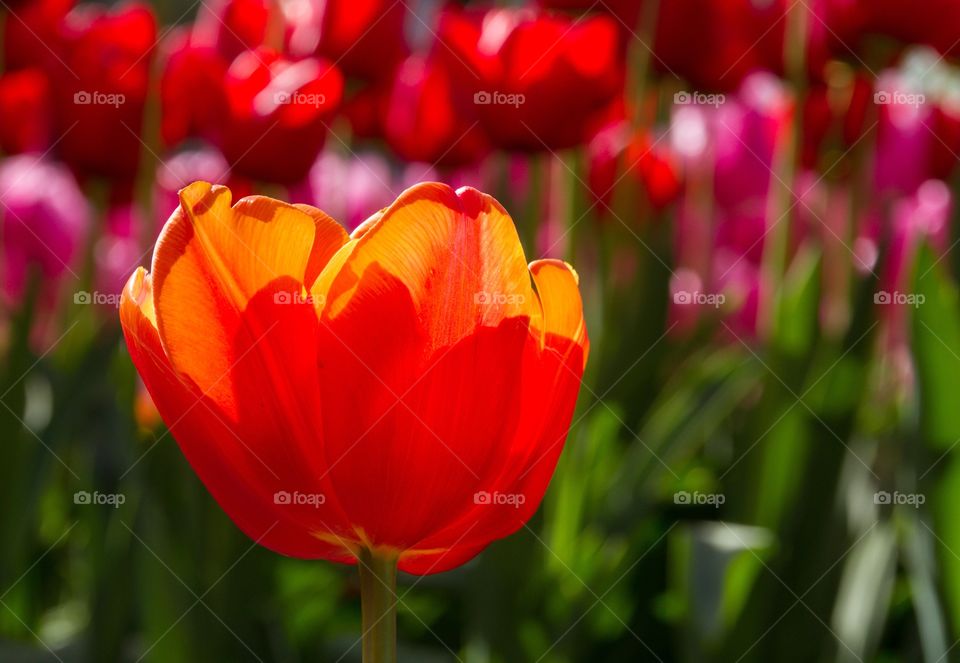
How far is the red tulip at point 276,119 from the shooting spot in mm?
849

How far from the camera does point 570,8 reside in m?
1.20

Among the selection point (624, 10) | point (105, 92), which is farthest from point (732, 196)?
point (105, 92)

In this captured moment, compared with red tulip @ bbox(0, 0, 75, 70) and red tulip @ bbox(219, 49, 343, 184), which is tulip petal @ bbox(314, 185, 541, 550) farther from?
red tulip @ bbox(0, 0, 75, 70)

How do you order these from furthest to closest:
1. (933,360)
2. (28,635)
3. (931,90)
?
1. (931,90)
2. (28,635)
3. (933,360)

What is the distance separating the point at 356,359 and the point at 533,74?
742mm

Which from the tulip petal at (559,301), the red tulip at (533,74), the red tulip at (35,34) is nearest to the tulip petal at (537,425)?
the tulip petal at (559,301)

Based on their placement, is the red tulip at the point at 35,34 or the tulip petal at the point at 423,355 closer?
the tulip petal at the point at 423,355

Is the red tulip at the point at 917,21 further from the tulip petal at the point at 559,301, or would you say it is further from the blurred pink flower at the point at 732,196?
the tulip petal at the point at 559,301

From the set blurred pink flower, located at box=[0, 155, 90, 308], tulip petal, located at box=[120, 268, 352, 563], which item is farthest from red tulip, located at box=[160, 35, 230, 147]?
tulip petal, located at box=[120, 268, 352, 563]

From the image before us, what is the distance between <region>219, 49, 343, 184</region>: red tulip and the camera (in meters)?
0.85

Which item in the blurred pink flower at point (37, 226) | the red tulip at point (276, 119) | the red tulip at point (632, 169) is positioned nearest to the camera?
the red tulip at point (276, 119)

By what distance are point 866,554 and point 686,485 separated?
0.28 metres

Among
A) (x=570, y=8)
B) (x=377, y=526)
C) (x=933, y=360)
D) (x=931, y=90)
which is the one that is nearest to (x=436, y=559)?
(x=377, y=526)

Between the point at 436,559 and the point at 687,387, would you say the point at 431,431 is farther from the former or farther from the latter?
the point at 687,387
